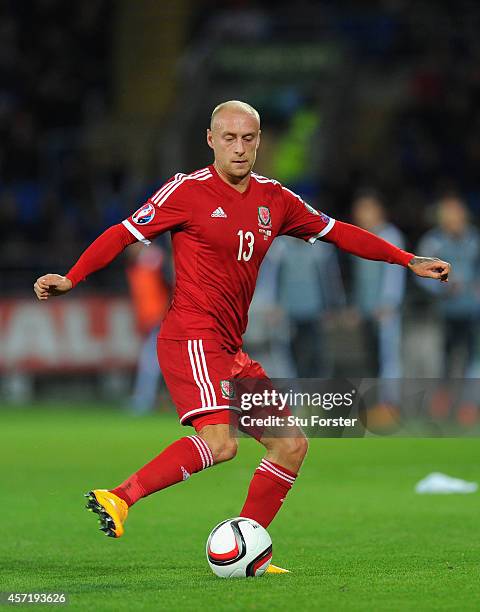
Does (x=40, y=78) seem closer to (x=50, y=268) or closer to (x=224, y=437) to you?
(x=50, y=268)

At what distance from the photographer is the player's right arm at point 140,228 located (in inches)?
244

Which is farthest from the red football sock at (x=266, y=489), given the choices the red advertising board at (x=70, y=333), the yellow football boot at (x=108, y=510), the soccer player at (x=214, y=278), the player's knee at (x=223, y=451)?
the red advertising board at (x=70, y=333)

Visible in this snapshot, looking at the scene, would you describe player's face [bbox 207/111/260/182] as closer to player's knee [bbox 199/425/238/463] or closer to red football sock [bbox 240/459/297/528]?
player's knee [bbox 199/425/238/463]

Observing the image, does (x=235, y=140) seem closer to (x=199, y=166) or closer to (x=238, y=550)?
(x=238, y=550)

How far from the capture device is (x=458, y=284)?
14289 millimetres

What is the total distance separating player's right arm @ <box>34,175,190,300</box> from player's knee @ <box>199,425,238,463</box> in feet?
2.84

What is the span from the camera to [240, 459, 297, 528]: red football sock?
6453 mm

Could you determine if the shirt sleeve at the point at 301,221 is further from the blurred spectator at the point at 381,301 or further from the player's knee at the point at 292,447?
the blurred spectator at the point at 381,301

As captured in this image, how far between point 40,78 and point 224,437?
715 inches

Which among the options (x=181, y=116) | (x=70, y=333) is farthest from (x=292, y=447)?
(x=181, y=116)

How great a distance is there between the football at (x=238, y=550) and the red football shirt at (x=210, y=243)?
826mm

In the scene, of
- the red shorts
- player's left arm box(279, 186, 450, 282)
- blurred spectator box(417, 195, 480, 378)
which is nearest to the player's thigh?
the red shorts

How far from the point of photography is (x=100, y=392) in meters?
18.5

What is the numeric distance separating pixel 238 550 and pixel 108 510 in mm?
658
